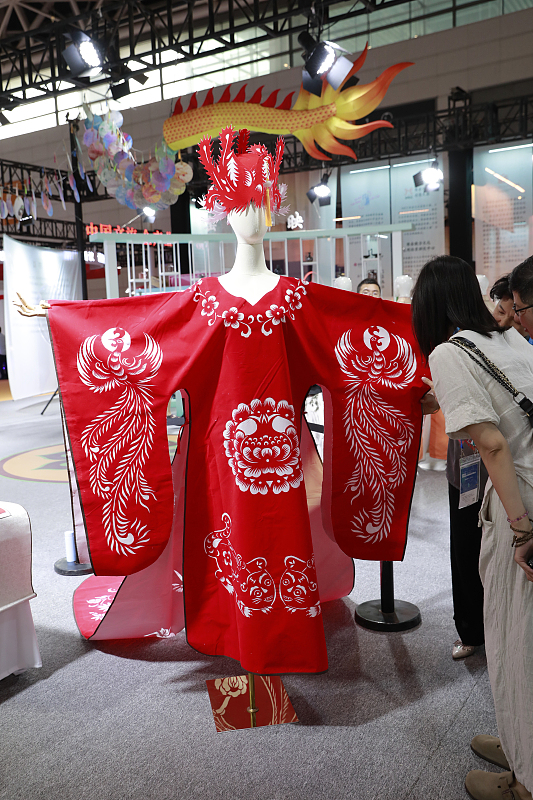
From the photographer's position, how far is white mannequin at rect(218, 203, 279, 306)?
1.76 meters

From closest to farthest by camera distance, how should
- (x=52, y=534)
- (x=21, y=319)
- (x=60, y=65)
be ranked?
(x=52, y=534), (x=60, y=65), (x=21, y=319)

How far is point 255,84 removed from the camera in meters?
10.3

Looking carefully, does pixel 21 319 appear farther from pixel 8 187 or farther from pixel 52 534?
pixel 52 534

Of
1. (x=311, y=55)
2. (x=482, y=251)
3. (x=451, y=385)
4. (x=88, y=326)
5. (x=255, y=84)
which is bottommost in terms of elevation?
(x=451, y=385)

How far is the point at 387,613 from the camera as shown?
7.63 ft

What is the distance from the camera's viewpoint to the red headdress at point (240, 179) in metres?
1.75

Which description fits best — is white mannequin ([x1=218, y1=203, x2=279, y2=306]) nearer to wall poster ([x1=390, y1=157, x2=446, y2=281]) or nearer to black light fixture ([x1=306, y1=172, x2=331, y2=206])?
wall poster ([x1=390, y1=157, x2=446, y2=281])

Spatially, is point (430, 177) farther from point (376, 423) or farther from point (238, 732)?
point (238, 732)

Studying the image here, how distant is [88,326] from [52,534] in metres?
1.85

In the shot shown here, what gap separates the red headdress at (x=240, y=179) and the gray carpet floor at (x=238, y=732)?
137 cm

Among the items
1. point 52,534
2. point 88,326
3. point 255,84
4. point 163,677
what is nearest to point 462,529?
point 163,677

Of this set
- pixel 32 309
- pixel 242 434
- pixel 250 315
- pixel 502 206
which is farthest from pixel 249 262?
pixel 502 206

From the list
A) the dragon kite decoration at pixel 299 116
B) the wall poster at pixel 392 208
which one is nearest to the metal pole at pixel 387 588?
the dragon kite decoration at pixel 299 116

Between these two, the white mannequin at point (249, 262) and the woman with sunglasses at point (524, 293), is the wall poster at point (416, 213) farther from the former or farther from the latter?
the woman with sunglasses at point (524, 293)
